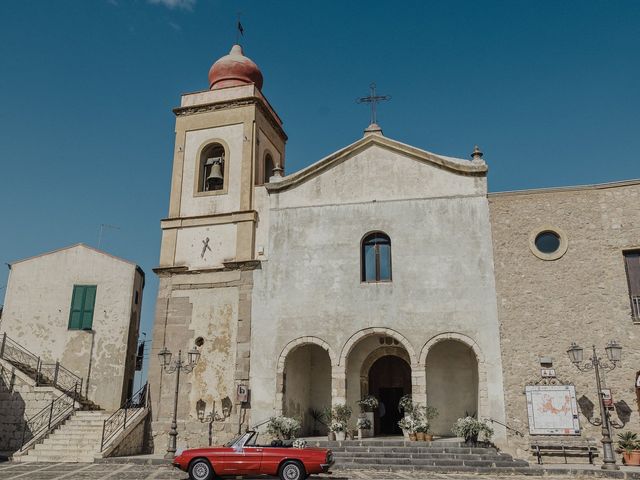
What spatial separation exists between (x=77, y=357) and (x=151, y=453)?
5169 mm

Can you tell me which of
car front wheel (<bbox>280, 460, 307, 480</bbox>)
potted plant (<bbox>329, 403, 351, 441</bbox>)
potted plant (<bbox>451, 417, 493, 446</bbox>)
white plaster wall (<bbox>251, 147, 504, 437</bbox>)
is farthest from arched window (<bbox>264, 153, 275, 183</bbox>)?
car front wheel (<bbox>280, 460, 307, 480</bbox>)

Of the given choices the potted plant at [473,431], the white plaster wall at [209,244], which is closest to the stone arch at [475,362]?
the potted plant at [473,431]

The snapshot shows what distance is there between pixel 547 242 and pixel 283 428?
9.71 metres

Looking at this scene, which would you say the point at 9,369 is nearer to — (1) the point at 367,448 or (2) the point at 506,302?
(1) the point at 367,448

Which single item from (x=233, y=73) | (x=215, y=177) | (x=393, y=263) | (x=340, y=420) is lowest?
(x=340, y=420)

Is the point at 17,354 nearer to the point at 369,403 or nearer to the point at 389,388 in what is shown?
the point at 369,403

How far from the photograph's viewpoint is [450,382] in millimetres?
18828

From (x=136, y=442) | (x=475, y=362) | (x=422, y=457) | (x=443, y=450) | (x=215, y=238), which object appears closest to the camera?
(x=422, y=457)

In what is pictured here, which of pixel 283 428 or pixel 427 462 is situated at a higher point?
pixel 283 428

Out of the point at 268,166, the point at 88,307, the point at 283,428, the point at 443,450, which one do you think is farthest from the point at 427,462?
the point at 88,307

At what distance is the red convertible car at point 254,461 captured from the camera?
12.2 meters

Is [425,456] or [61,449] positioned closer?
[425,456]

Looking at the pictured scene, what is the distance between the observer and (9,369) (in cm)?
2020

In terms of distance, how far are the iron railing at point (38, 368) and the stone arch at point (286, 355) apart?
7.41 meters
